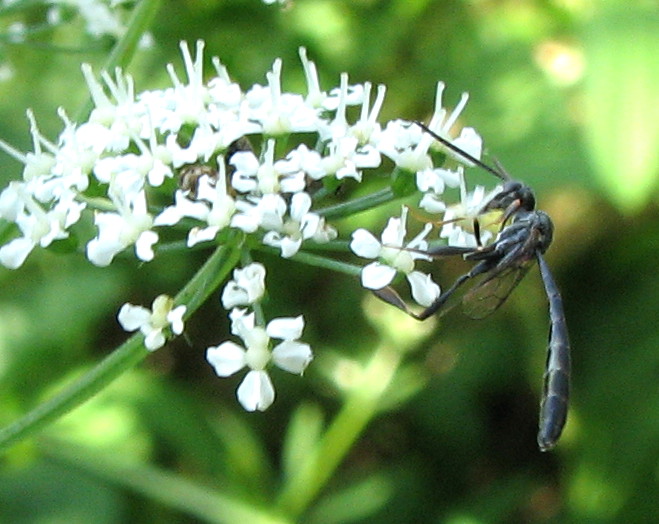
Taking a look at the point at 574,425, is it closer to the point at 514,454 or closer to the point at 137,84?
the point at 514,454

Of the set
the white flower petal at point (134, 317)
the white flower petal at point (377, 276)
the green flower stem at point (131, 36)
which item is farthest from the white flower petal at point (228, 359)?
the green flower stem at point (131, 36)

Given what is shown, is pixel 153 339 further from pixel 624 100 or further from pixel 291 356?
pixel 624 100

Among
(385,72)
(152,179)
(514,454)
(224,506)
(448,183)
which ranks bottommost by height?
(514,454)

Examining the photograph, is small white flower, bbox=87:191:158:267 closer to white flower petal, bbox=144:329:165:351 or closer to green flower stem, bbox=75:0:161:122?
white flower petal, bbox=144:329:165:351

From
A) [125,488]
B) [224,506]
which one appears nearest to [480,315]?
[224,506]

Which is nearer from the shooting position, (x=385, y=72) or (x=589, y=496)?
(x=589, y=496)

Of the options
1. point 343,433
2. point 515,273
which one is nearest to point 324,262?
point 515,273

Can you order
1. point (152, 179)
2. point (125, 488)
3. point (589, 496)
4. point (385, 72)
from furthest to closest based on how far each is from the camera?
point (385, 72)
point (589, 496)
point (125, 488)
point (152, 179)

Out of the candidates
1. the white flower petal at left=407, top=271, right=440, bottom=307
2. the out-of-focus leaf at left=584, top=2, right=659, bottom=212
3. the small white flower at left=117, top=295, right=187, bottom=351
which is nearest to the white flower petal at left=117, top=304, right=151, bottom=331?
the small white flower at left=117, top=295, right=187, bottom=351
